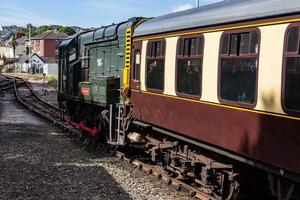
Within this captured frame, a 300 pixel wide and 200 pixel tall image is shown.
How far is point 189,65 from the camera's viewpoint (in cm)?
873

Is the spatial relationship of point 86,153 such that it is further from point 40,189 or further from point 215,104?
point 215,104

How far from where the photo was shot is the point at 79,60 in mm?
17656

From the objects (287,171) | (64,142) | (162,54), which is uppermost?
(162,54)

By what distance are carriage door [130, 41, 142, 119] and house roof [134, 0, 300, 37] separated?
778mm

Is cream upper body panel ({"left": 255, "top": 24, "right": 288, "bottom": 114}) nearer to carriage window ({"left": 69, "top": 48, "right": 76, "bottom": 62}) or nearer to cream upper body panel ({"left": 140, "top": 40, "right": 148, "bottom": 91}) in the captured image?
cream upper body panel ({"left": 140, "top": 40, "right": 148, "bottom": 91})

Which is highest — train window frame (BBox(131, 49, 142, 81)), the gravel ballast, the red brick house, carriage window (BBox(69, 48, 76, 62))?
the red brick house

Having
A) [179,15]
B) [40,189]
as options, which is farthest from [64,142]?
[179,15]

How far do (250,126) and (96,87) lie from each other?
828 cm

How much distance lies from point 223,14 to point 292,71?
6.48 feet

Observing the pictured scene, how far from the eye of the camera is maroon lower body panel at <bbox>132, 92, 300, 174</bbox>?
606 cm

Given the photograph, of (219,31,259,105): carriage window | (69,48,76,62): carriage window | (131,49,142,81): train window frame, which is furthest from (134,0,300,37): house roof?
(69,48,76,62): carriage window

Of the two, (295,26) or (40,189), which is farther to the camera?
(40,189)

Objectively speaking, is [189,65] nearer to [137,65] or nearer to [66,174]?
[137,65]

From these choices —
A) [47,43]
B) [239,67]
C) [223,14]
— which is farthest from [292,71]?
[47,43]
